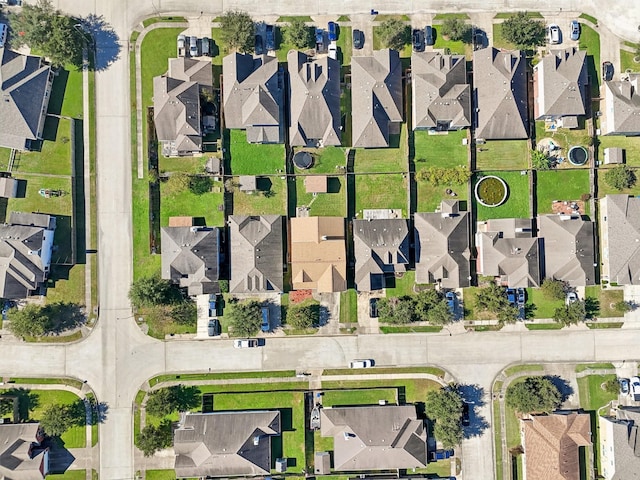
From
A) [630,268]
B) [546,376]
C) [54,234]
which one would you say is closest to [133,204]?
[54,234]

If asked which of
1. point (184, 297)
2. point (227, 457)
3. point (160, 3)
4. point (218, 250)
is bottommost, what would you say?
point (227, 457)

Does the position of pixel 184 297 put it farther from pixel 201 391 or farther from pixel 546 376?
pixel 546 376


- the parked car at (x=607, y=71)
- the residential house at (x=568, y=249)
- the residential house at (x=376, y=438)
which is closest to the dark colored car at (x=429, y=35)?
the parked car at (x=607, y=71)

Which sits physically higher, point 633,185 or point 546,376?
point 633,185

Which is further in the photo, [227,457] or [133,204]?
[133,204]

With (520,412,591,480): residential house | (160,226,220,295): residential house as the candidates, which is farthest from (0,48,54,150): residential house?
(520,412,591,480): residential house

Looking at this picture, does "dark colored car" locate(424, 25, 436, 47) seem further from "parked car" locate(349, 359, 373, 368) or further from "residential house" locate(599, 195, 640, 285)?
"parked car" locate(349, 359, 373, 368)
